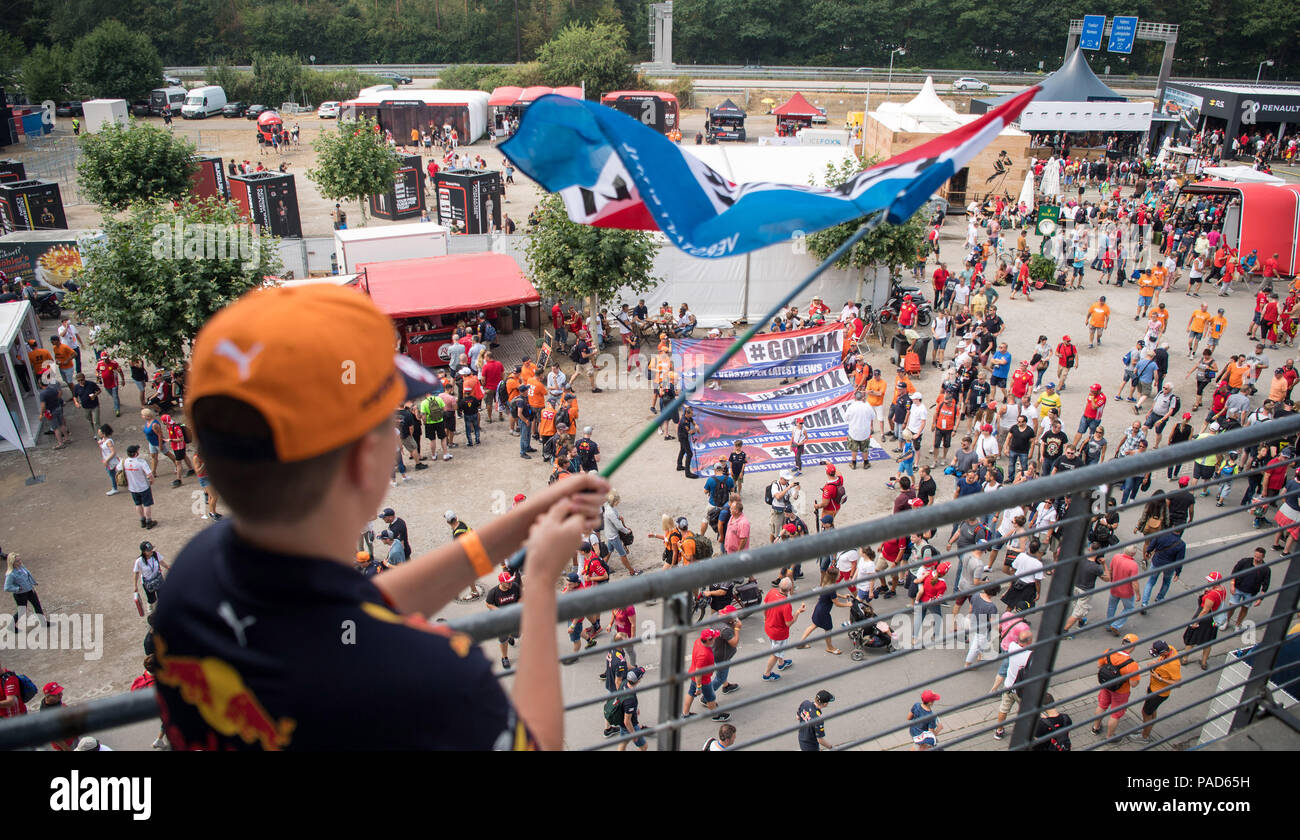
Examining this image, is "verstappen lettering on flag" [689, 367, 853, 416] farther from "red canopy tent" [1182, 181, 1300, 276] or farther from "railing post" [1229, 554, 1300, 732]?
"red canopy tent" [1182, 181, 1300, 276]

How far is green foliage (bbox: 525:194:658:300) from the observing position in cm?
2053

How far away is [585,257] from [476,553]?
19.1 metres

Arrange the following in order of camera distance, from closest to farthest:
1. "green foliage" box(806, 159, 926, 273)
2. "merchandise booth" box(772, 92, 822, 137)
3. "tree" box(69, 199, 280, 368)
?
1. "tree" box(69, 199, 280, 368)
2. "green foliage" box(806, 159, 926, 273)
3. "merchandise booth" box(772, 92, 822, 137)

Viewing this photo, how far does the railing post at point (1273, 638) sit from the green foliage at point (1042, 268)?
25678 mm

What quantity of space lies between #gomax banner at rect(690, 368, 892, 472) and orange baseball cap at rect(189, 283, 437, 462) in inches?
588

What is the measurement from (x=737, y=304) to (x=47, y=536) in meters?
15.6

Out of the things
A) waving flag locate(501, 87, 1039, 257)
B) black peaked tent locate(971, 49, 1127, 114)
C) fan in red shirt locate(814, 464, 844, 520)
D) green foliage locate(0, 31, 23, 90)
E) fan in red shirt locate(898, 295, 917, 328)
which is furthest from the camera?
green foliage locate(0, 31, 23, 90)

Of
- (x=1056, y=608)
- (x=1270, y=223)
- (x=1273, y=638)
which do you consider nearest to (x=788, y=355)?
(x=1273, y=638)

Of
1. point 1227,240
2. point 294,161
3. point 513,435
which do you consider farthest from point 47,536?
point 294,161

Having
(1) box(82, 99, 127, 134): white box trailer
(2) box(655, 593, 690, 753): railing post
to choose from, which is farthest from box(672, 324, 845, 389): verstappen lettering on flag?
(1) box(82, 99, 127, 134): white box trailer
